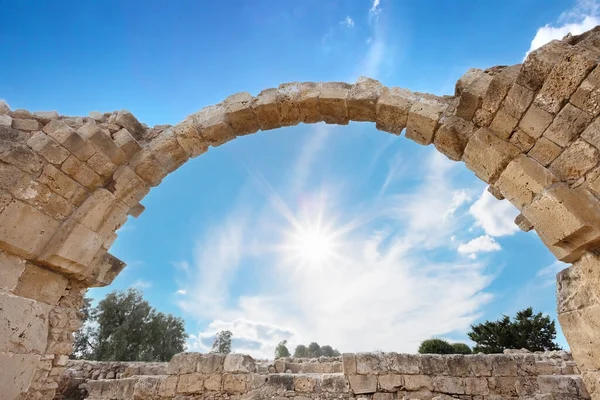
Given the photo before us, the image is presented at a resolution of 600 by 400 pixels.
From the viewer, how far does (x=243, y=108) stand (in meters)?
3.90

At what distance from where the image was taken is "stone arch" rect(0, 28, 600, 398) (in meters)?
2.40

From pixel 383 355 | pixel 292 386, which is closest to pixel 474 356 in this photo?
pixel 383 355

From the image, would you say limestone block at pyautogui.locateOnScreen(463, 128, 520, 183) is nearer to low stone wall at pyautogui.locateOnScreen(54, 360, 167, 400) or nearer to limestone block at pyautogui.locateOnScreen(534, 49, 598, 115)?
limestone block at pyautogui.locateOnScreen(534, 49, 598, 115)

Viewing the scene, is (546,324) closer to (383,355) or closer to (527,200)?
(383,355)

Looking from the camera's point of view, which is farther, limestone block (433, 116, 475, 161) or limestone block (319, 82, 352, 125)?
limestone block (319, 82, 352, 125)

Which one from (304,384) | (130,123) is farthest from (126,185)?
(304,384)

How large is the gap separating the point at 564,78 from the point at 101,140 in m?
4.58

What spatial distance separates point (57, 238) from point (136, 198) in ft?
3.05

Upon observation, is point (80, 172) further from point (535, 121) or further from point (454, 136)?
point (535, 121)

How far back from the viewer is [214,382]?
18.4 ft

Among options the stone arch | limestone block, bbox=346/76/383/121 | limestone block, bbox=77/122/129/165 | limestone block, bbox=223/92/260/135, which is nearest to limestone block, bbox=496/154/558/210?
the stone arch

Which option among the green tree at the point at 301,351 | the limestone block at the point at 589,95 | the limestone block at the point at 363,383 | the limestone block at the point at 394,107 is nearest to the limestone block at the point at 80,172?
the limestone block at the point at 394,107

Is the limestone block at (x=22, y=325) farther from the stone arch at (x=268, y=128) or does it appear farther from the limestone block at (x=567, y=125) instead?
the limestone block at (x=567, y=125)

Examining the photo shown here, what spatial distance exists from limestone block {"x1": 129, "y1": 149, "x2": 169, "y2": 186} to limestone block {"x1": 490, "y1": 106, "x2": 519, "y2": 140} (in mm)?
3776
